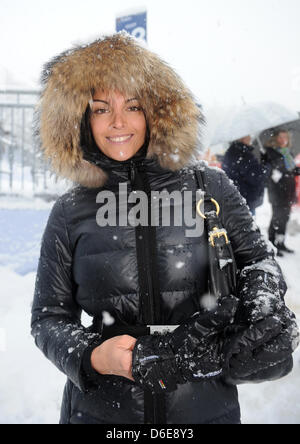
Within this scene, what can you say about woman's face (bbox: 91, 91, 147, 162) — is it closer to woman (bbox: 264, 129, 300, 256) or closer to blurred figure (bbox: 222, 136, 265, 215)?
blurred figure (bbox: 222, 136, 265, 215)

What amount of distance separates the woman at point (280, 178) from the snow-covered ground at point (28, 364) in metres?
0.91

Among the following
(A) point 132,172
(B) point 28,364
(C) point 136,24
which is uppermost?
(C) point 136,24

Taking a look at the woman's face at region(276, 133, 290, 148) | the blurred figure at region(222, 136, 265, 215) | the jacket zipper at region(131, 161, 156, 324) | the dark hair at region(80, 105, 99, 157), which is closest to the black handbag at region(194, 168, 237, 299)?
the jacket zipper at region(131, 161, 156, 324)

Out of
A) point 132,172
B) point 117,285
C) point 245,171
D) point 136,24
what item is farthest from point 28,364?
point 136,24

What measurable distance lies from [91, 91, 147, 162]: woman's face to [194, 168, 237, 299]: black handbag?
0.43 m

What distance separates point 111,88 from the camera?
1.42 m

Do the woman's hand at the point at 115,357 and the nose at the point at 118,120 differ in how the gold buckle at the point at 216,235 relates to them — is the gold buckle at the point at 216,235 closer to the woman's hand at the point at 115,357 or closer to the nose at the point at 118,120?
the woman's hand at the point at 115,357

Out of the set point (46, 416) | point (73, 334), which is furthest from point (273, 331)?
→ point (46, 416)

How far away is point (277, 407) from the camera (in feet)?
8.13

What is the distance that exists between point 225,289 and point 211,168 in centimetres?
50

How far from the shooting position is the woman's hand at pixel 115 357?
1.05m

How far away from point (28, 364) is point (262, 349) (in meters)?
2.67

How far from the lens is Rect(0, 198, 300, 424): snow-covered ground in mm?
2455

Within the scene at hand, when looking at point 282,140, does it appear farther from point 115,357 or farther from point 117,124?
point 115,357
